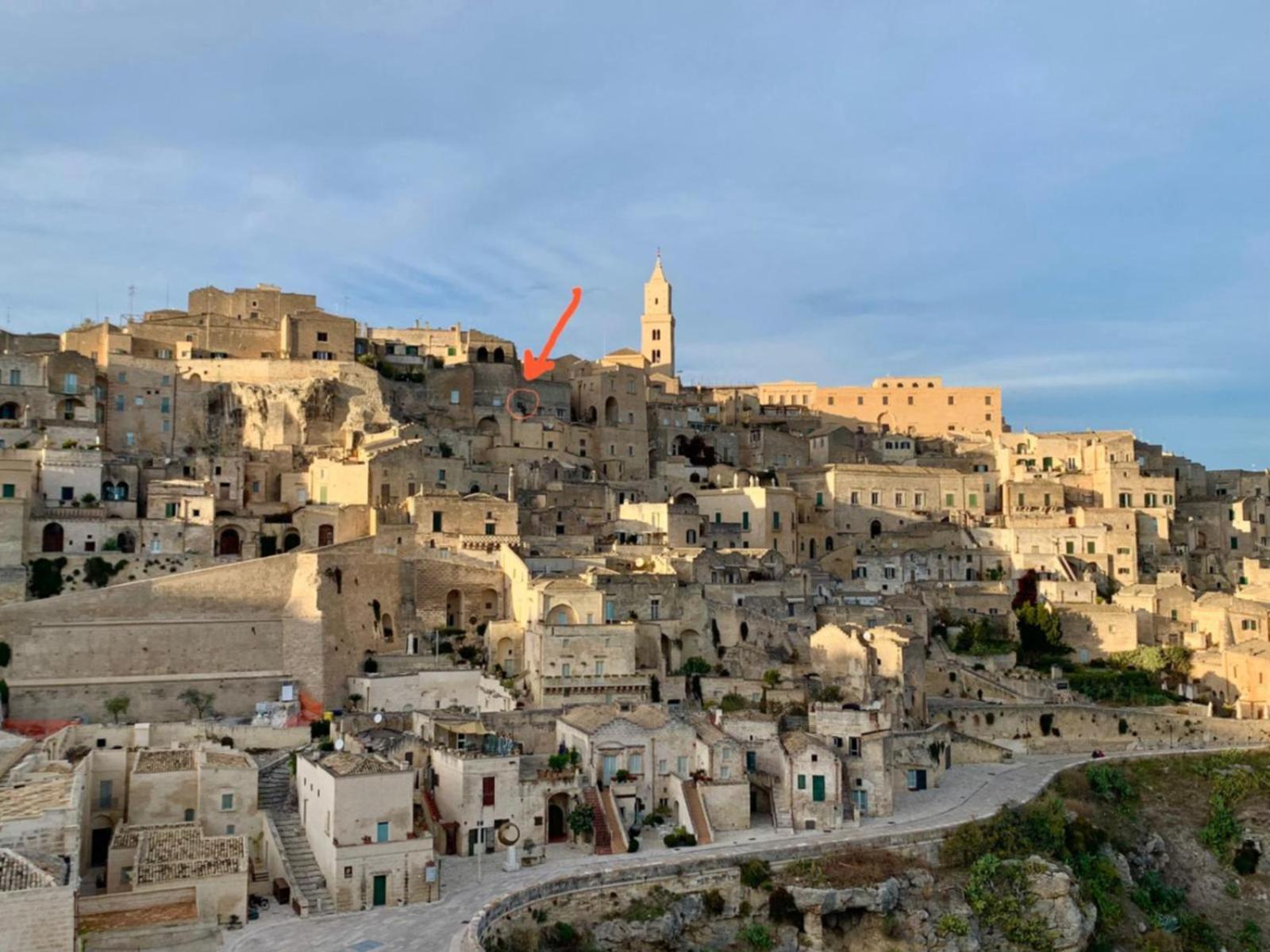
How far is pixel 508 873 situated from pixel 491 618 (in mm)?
15582

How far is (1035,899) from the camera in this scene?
33625 millimetres

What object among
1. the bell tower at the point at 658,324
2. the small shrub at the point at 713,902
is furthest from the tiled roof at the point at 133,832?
the bell tower at the point at 658,324

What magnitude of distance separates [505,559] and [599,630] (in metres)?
7.26

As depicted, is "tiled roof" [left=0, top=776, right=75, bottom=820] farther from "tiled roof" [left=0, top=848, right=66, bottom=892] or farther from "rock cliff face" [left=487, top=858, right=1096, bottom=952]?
"rock cliff face" [left=487, top=858, right=1096, bottom=952]

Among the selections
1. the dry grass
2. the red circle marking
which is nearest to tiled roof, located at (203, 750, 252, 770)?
the dry grass

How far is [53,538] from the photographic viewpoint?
42.5 m

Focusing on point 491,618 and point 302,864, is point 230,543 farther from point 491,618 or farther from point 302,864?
point 302,864

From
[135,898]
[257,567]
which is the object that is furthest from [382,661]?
[135,898]

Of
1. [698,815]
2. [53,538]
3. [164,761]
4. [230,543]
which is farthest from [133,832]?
[230,543]

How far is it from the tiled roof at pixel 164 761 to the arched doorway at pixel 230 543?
48.9 feet

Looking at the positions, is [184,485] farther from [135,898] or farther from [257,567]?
[135,898]

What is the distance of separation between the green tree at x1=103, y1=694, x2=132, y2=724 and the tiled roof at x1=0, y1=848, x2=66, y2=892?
48.0ft

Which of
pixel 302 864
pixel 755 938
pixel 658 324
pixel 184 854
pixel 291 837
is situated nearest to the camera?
pixel 184 854

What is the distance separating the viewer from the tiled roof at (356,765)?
93.7 feet
